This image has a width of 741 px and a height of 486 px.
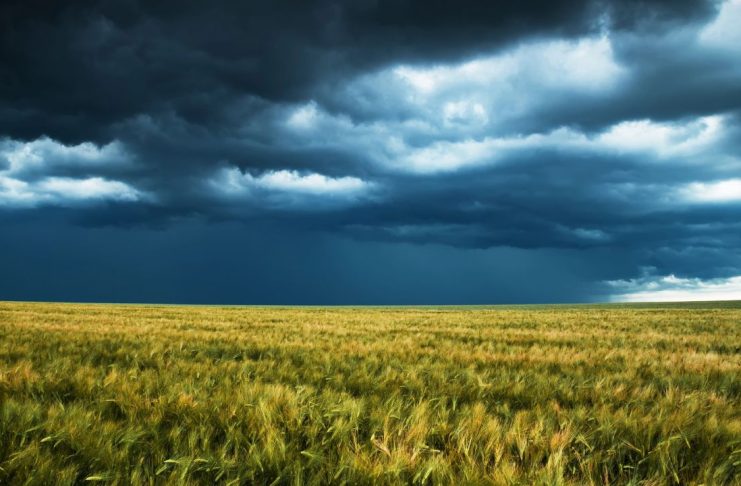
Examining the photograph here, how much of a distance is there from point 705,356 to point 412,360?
16.8 ft

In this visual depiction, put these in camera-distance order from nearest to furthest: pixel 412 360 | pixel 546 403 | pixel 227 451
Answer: pixel 227 451
pixel 546 403
pixel 412 360

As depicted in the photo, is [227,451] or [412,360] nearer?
[227,451]

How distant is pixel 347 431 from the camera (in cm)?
295

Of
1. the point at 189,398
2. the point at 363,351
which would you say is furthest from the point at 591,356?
the point at 189,398

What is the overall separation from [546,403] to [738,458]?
4.57ft

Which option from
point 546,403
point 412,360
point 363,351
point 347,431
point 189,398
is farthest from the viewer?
point 363,351

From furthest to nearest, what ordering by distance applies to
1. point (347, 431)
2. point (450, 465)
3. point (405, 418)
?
point (405, 418)
point (347, 431)
point (450, 465)

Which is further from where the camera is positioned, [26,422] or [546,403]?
[546,403]

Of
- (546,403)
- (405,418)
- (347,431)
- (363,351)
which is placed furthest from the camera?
(363,351)

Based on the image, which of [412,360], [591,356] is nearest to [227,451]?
[412,360]

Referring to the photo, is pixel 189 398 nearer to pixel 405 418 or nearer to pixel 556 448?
pixel 405 418

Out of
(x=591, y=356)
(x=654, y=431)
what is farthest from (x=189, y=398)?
(x=591, y=356)

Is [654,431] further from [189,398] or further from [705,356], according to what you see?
[705,356]

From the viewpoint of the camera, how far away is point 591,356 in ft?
24.0
